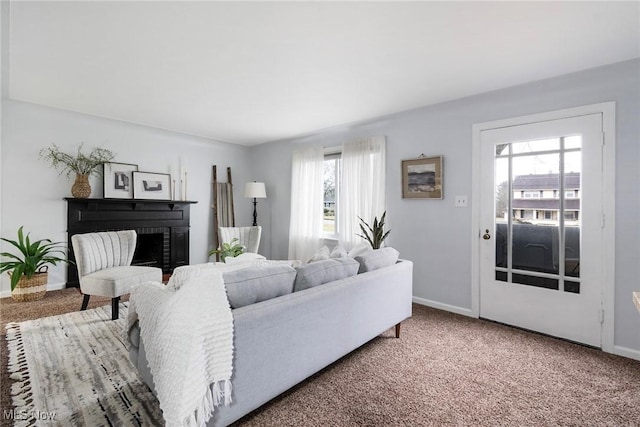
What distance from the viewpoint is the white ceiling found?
→ 189 cm

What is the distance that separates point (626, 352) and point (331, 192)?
12.0 feet

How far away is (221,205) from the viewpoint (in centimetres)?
570

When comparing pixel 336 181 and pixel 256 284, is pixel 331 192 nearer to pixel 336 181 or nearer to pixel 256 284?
pixel 336 181

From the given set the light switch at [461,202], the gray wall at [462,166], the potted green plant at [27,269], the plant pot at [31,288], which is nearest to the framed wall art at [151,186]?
the potted green plant at [27,269]

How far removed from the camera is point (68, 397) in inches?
71.4

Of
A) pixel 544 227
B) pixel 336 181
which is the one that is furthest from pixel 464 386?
pixel 336 181

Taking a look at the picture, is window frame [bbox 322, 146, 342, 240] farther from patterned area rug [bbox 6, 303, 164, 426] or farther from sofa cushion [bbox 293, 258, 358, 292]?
patterned area rug [bbox 6, 303, 164, 426]

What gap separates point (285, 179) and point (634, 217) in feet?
14.8

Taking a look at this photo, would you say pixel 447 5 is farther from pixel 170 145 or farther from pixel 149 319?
pixel 170 145

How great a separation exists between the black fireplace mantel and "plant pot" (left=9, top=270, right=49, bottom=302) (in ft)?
1.47

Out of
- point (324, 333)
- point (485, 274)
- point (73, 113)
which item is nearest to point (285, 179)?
point (73, 113)

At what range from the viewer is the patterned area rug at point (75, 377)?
5.45ft

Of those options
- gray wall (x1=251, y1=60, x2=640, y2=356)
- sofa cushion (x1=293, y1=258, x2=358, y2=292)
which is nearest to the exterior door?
gray wall (x1=251, y1=60, x2=640, y2=356)

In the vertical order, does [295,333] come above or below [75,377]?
above
